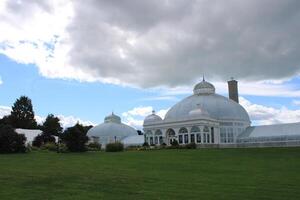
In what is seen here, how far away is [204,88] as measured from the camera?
85750 mm

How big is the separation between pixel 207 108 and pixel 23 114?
5251 centimetres

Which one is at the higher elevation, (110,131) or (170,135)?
(110,131)

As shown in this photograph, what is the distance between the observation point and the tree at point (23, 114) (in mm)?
105625

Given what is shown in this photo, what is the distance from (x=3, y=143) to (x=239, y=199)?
1430 inches

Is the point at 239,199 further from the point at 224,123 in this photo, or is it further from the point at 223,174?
the point at 224,123

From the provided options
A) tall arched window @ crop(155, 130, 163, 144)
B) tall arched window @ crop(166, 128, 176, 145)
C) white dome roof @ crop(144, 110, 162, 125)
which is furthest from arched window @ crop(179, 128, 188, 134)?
white dome roof @ crop(144, 110, 162, 125)

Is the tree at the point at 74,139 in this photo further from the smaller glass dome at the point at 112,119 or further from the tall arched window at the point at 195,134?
the smaller glass dome at the point at 112,119

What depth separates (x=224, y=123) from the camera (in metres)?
78.4

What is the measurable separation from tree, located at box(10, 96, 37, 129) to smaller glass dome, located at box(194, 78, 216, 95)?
151ft

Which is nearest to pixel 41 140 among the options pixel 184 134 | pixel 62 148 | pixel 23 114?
pixel 62 148

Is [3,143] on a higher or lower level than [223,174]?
higher

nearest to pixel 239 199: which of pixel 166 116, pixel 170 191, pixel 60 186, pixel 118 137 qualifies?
pixel 170 191

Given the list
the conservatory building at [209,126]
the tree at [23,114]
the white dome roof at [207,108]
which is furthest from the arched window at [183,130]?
the tree at [23,114]

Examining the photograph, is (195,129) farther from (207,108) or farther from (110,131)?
(110,131)
